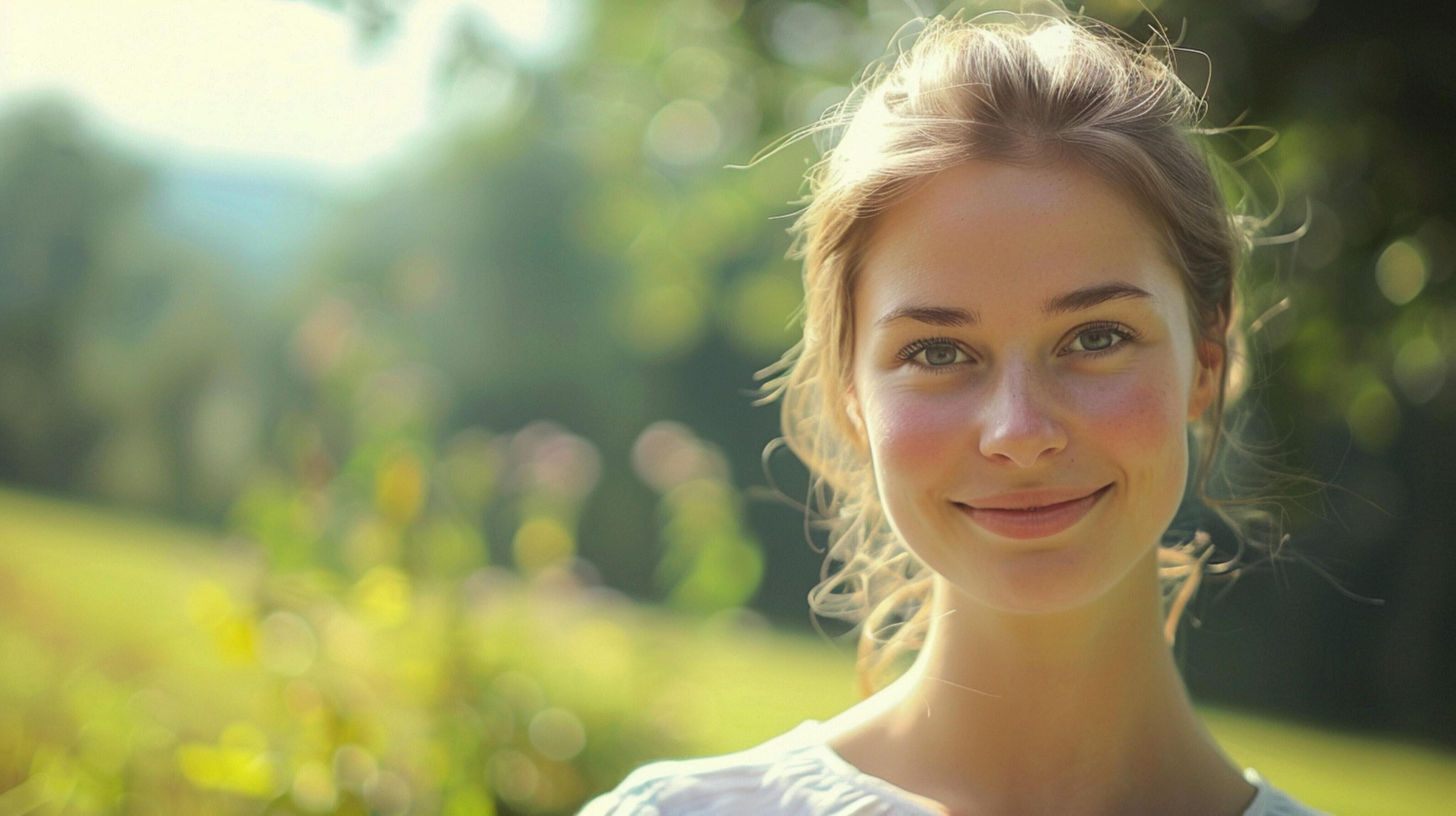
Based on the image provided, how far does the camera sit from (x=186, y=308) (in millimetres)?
5762

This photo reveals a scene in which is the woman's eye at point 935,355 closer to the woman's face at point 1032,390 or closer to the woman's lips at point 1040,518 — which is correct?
the woman's face at point 1032,390

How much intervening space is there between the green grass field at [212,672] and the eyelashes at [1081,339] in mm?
2121

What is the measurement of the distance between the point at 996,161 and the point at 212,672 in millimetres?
3139

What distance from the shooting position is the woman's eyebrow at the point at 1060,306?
1164 mm

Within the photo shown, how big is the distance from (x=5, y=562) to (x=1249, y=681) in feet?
18.4

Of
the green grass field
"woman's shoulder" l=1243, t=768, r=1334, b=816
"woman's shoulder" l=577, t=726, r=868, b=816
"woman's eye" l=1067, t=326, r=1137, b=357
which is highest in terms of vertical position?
"woman's eye" l=1067, t=326, r=1137, b=357

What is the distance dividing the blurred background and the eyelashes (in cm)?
68

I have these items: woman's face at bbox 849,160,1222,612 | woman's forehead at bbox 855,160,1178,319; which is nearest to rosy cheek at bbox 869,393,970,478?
woman's face at bbox 849,160,1222,612

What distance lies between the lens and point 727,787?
1.37m

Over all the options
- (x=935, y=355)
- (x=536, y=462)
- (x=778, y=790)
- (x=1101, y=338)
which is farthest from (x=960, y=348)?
(x=536, y=462)

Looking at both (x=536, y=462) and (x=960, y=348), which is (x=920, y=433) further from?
(x=536, y=462)

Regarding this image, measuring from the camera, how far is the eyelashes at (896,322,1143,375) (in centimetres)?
118

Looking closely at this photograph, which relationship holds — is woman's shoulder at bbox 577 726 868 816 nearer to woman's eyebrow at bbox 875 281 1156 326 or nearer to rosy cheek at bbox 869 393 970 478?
rosy cheek at bbox 869 393 970 478

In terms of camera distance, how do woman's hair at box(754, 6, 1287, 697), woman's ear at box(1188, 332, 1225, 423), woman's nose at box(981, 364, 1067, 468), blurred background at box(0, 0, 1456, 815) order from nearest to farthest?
woman's nose at box(981, 364, 1067, 468) → woman's hair at box(754, 6, 1287, 697) → woman's ear at box(1188, 332, 1225, 423) → blurred background at box(0, 0, 1456, 815)
